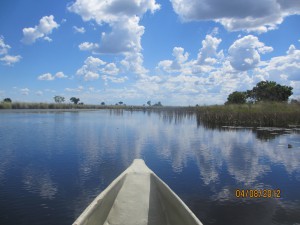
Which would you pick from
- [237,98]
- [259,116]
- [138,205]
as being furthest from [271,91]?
[138,205]

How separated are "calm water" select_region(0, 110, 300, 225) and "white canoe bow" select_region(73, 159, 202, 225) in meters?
1.57

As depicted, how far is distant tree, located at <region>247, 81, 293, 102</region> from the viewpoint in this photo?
6381 cm

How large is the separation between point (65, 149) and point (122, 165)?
577 centimetres

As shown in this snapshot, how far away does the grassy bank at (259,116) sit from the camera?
3478 cm

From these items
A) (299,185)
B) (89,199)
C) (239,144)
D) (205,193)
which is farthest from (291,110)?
(89,199)

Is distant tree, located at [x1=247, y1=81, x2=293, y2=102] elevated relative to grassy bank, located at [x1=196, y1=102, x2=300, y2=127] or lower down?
elevated

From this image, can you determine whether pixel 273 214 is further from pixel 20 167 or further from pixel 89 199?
pixel 20 167

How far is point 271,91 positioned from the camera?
6588 cm

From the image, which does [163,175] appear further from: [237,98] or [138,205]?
[237,98]
